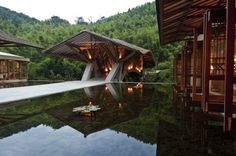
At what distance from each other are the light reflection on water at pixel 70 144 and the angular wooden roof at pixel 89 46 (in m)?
19.2

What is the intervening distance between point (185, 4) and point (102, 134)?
151 inches

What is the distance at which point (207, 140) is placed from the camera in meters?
4.44

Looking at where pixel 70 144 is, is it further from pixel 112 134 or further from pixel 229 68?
pixel 229 68

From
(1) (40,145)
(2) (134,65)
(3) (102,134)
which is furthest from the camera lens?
(2) (134,65)

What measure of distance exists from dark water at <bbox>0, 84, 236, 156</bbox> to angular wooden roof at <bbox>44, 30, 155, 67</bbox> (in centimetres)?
1726

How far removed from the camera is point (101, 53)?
2972 centimetres

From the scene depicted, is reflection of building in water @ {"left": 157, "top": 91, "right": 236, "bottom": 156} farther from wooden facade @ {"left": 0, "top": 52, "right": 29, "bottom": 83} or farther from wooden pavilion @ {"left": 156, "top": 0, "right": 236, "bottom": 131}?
wooden facade @ {"left": 0, "top": 52, "right": 29, "bottom": 83}

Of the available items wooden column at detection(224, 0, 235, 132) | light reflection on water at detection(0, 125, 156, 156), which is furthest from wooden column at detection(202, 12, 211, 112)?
light reflection on water at detection(0, 125, 156, 156)

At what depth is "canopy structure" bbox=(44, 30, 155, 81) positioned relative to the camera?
24797 millimetres

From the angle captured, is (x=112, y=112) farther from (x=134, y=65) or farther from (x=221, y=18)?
(x=134, y=65)

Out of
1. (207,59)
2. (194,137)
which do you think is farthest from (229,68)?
(207,59)

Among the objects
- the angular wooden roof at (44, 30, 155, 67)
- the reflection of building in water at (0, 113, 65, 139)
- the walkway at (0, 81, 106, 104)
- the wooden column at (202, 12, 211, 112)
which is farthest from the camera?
the angular wooden roof at (44, 30, 155, 67)

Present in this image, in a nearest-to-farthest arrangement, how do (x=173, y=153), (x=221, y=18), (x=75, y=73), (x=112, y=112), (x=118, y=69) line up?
(x=173, y=153)
(x=221, y=18)
(x=112, y=112)
(x=118, y=69)
(x=75, y=73)

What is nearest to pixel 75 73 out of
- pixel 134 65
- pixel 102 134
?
pixel 134 65
